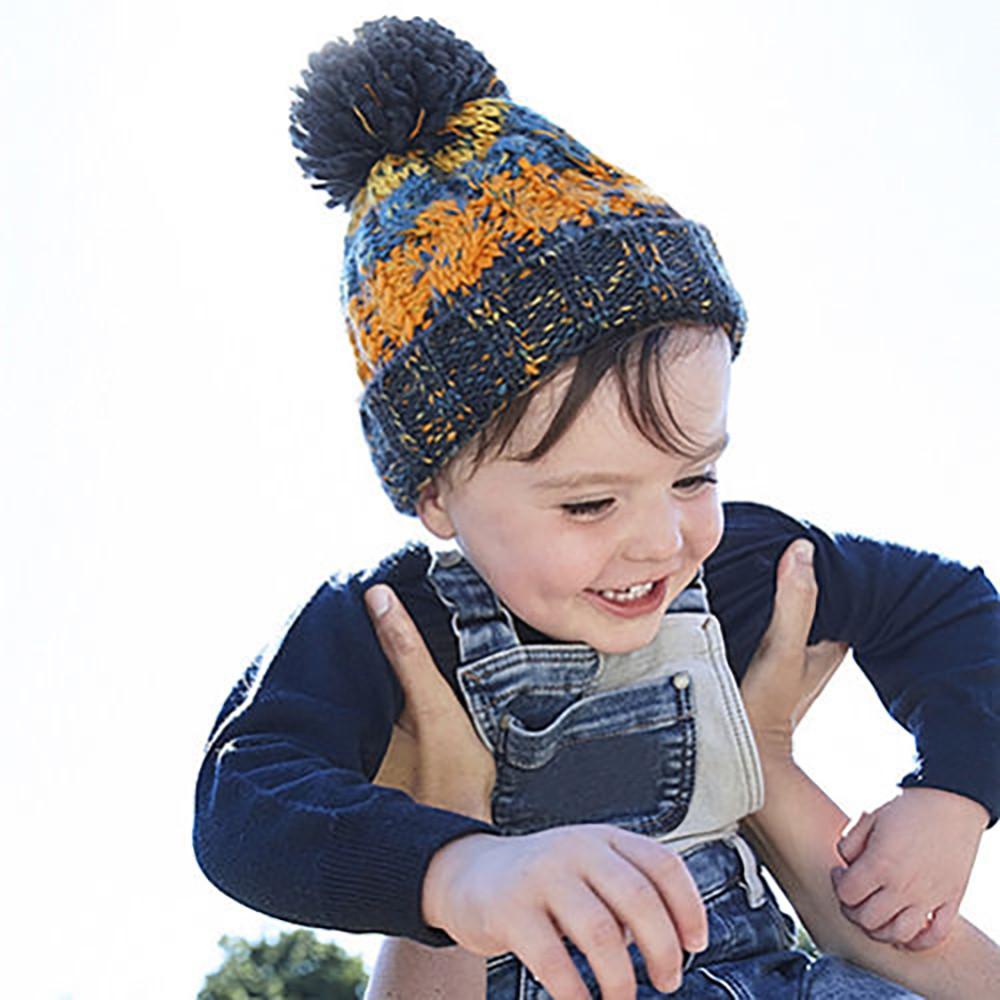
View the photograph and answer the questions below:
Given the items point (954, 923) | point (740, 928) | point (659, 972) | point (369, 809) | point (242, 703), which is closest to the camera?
point (659, 972)

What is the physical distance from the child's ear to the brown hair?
0.46 ft

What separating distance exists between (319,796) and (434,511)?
0.68 m

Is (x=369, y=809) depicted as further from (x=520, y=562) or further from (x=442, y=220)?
(x=442, y=220)

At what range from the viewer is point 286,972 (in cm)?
2362

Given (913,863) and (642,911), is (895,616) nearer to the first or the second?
(913,863)

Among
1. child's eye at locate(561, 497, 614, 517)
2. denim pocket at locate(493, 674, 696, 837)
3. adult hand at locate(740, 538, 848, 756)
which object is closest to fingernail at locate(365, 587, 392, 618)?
denim pocket at locate(493, 674, 696, 837)

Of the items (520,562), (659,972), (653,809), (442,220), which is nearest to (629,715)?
(653,809)

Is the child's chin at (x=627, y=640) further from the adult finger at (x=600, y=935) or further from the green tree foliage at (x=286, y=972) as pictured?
the green tree foliage at (x=286, y=972)

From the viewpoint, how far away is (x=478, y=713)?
285cm

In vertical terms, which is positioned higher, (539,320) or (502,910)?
(539,320)

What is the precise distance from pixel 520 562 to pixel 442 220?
0.52 m

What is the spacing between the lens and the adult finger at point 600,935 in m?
1.89

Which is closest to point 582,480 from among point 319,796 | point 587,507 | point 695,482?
point 587,507

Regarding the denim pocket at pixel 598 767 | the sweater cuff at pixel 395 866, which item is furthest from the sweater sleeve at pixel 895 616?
the sweater cuff at pixel 395 866
